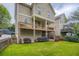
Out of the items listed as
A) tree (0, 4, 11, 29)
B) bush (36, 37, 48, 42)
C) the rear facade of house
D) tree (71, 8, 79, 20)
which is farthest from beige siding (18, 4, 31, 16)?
tree (71, 8, 79, 20)

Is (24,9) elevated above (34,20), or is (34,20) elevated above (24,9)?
(24,9)

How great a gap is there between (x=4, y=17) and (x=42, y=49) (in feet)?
2.05

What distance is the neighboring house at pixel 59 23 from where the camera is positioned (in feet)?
7.58

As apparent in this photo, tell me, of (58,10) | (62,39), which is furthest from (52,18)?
(62,39)

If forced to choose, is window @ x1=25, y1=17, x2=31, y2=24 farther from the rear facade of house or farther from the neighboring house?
the neighboring house

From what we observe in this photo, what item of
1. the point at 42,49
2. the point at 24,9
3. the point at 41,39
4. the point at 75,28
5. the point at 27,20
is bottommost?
the point at 42,49

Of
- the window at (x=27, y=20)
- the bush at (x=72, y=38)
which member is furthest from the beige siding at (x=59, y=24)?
the window at (x=27, y=20)

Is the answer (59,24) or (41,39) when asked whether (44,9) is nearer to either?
(59,24)

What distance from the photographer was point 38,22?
7.63 feet

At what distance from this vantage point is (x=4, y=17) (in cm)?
226

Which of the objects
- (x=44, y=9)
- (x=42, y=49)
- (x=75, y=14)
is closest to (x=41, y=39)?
(x=42, y=49)

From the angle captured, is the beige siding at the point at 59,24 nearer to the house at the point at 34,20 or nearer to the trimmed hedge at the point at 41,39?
the house at the point at 34,20

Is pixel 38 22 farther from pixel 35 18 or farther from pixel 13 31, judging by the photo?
pixel 13 31

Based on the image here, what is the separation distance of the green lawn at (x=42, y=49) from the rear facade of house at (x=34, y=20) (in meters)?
0.11
